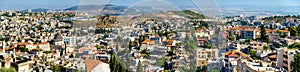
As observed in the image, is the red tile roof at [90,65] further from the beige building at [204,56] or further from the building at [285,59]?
the building at [285,59]

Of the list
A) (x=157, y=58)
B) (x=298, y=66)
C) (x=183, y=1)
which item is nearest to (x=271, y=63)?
(x=298, y=66)

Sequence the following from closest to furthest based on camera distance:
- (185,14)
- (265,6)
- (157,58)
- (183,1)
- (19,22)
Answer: (183,1)
(185,14)
(157,58)
(265,6)
(19,22)

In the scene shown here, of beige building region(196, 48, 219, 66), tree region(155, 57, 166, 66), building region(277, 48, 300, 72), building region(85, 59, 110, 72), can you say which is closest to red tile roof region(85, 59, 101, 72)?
building region(85, 59, 110, 72)

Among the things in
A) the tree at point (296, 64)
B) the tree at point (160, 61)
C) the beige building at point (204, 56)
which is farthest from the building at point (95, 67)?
the tree at point (296, 64)

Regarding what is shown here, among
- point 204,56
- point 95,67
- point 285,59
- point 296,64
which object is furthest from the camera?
point 285,59

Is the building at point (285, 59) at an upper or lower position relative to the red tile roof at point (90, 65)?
lower

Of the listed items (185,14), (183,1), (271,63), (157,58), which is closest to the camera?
(183,1)

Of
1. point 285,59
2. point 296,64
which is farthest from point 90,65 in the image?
point 285,59

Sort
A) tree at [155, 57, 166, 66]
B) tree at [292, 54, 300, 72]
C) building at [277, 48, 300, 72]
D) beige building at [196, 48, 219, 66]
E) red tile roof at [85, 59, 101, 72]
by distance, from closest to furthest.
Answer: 1. red tile roof at [85, 59, 101, 72]
2. beige building at [196, 48, 219, 66]
3. tree at [155, 57, 166, 66]
4. tree at [292, 54, 300, 72]
5. building at [277, 48, 300, 72]

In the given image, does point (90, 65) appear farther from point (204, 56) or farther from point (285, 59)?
point (285, 59)

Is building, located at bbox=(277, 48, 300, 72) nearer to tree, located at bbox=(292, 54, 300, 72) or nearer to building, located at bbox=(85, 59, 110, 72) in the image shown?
tree, located at bbox=(292, 54, 300, 72)

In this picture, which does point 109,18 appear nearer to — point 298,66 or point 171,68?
point 171,68
